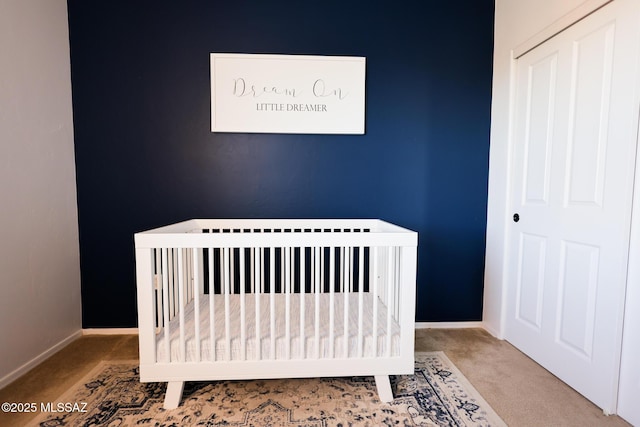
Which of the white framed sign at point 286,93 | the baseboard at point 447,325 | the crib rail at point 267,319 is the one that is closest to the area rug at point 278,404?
the crib rail at point 267,319

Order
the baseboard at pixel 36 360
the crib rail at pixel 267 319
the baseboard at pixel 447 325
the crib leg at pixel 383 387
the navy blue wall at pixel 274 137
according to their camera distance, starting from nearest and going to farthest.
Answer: the crib rail at pixel 267 319 < the crib leg at pixel 383 387 < the baseboard at pixel 36 360 < the navy blue wall at pixel 274 137 < the baseboard at pixel 447 325

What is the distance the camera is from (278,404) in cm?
144

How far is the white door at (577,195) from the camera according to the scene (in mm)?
1374

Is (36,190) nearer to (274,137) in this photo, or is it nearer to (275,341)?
(274,137)

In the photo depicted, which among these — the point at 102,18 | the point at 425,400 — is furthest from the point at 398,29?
the point at 425,400

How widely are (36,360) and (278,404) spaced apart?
4.92 ft

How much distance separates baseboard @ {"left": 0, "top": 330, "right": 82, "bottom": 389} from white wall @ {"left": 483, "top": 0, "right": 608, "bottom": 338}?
9.59 ft

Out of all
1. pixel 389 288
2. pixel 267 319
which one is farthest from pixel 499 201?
pixel 267 319

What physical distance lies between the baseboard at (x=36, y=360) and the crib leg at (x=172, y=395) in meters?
0.94

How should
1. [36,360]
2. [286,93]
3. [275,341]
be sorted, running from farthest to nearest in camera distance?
[286,93], [36,360], [275,341]

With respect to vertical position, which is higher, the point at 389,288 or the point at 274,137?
the point at 274,137

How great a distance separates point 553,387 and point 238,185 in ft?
7.20

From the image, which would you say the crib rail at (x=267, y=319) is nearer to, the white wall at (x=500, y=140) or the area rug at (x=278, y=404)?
the area rug at (x=278, y=404)

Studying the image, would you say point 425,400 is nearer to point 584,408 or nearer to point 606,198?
point 584,408
